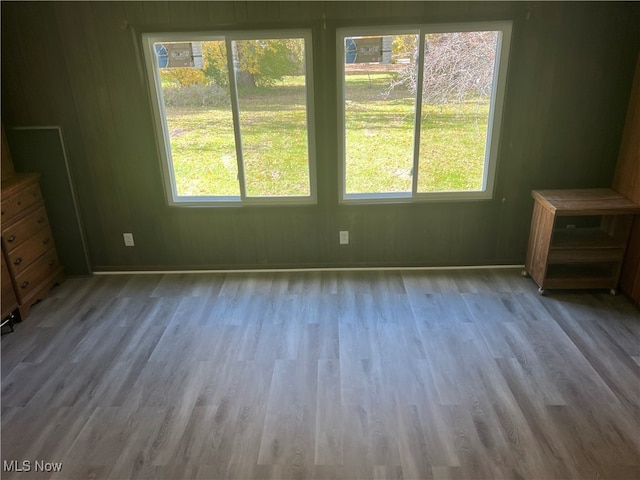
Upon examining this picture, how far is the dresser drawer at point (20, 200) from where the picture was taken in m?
3.19

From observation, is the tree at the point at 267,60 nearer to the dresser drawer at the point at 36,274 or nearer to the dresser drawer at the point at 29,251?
the dresser drawer at the point at 29,251

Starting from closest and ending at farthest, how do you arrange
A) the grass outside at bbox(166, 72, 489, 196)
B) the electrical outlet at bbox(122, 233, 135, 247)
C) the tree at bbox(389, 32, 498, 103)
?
the tree at bbox(389, 32, 498, 103), the grass outside at bbox(166, 72, 489, 196), the electrical outlet at bbox(122, 233, 135, 247)

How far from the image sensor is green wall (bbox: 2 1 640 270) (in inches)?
127

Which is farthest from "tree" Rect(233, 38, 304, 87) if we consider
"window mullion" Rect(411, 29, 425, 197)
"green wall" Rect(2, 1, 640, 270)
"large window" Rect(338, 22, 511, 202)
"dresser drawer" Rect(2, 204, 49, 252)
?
"dresser drawer" Rect(2, 204, 49, 252)

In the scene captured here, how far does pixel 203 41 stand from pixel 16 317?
2483 mm

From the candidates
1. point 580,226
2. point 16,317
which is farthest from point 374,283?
point 16,317

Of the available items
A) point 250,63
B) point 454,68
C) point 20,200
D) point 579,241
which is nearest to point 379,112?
point 454,68

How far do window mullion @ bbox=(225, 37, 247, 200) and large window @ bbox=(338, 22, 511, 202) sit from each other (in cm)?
81

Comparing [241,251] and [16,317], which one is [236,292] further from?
[16,317]

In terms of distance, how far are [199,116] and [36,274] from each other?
1.79m
